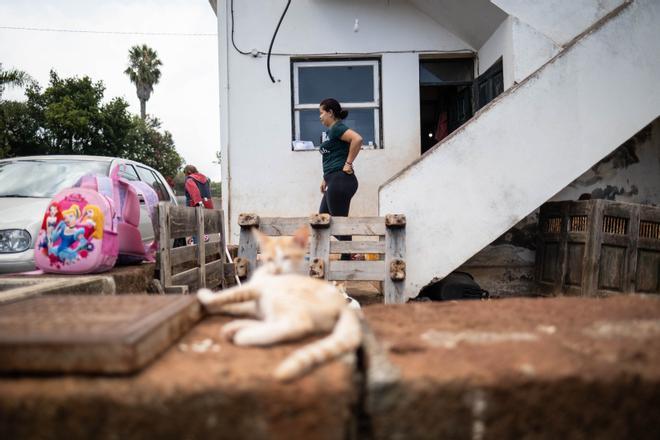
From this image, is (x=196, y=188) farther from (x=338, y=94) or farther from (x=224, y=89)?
(x=338, y=94)

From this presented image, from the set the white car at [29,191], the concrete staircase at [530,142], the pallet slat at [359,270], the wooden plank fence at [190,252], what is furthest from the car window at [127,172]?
the concrete staircase at [530,142]

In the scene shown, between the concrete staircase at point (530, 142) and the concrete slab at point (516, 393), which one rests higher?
the concrete staircase at point (530, 142)

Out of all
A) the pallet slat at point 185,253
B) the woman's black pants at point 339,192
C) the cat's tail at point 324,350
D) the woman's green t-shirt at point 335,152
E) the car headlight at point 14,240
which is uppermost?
the woman's green t-shirt at point 335,152

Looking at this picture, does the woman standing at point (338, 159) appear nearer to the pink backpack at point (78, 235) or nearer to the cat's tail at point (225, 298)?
the pink backpack at point (78, 235)

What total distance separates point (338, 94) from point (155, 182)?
3.42 m

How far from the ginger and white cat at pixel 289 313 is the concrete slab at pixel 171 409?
8cm

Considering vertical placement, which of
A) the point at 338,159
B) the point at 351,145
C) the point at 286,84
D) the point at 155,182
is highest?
the point at 286,84

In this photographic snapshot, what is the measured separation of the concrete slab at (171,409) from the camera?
988mm

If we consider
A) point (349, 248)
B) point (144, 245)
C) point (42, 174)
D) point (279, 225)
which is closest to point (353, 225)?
point (349, 248)

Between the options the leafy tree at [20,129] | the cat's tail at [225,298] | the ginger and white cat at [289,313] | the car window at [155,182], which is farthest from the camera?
the leafy tree at [20,129]

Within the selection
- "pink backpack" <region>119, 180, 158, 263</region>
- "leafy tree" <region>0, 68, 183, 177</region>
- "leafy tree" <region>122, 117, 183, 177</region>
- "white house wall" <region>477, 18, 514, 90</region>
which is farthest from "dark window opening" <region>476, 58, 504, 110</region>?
"leafy tree" <region>122, 117, 183, 177</region>

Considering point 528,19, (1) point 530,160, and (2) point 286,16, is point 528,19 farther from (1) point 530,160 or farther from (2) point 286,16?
(2) point 286,16

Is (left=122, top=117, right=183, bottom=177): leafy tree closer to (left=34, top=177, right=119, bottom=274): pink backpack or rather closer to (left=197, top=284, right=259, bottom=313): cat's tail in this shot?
(left=34, top=177, right=119, bottom=274): pink backpack

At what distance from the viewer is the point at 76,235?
341cm
